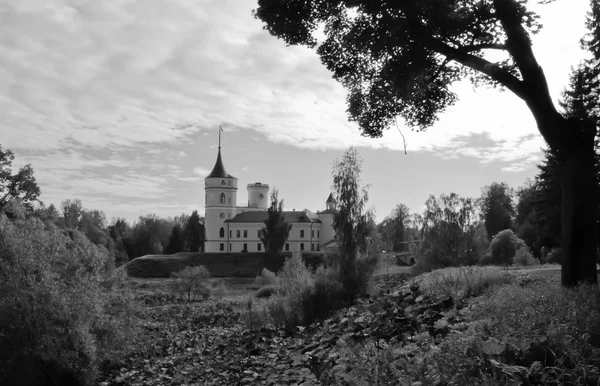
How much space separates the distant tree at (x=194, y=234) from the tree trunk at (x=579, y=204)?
84.1 meters

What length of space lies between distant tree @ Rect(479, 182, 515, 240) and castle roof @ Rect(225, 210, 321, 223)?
28859mm

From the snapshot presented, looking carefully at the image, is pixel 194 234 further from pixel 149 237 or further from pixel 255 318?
pixel 255 318

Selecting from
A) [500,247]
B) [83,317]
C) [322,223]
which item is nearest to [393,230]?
[322,223]

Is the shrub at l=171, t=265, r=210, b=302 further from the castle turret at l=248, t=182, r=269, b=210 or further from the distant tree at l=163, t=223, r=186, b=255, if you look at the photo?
the castle turret at l=248, t=182, r=269, b=210

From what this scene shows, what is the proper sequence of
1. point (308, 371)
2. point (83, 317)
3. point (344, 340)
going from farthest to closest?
point (83, 317) → point (344, 340) → point (308, 371)

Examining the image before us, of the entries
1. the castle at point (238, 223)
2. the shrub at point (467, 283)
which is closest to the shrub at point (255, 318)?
the shrub at point (467, 283)

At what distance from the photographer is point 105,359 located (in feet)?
50.6

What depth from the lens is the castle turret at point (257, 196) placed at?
98562mm

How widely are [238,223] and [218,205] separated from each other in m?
5.44

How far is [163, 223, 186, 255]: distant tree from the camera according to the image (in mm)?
88000

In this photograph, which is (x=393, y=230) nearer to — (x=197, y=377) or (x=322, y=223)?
(x=322, y=223)

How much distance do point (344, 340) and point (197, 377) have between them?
178 inches

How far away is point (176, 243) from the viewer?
290ft

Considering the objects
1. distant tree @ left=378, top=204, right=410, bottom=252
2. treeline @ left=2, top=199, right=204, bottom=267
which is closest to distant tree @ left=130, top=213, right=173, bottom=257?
treeline @ left=2, top=199, right=204, bottom=267
